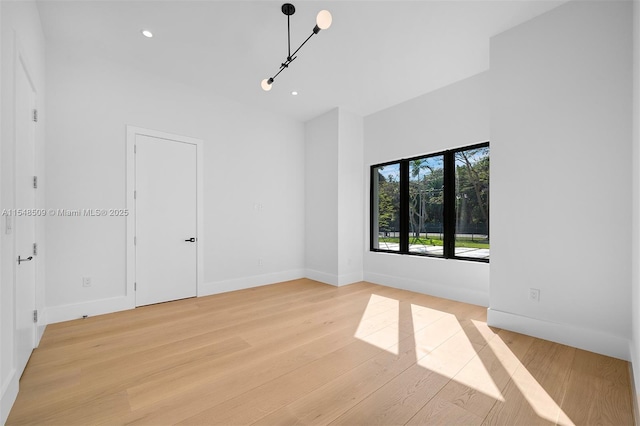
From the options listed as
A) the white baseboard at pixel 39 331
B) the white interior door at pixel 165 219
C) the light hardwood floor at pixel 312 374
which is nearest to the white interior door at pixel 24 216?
the white baseboard at pixel 39 331

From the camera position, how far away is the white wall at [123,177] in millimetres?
3178

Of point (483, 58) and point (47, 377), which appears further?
point (483, 58)

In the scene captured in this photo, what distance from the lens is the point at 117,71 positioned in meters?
3.53

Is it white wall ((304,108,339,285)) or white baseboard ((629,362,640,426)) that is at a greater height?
white wall ((304,108,339,285))

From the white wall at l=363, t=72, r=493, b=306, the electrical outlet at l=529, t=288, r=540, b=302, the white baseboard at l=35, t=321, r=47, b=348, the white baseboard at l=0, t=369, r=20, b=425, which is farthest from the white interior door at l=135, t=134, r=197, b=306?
the electrical outlet at l=529, t=288, r=540, b=302

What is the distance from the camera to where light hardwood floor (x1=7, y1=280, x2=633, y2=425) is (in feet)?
5.47

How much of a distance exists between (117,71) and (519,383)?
16.8 feet

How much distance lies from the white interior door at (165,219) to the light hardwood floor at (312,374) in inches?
24.3

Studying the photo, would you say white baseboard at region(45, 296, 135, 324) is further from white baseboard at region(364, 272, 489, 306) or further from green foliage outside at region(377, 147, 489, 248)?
green foliage outside at region(377, 147, 489, 248)

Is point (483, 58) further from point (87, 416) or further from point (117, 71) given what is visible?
point (87, 416)

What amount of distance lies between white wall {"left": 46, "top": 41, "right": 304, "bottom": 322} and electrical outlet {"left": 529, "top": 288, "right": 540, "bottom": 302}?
11.9 feet

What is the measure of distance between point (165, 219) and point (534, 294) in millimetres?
4392

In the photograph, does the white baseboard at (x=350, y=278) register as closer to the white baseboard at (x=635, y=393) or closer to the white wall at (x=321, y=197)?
the white wall at (x=321, y=197)

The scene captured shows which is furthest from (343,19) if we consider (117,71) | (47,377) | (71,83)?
(47,377)
